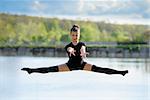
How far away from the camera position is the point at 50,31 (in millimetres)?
14125

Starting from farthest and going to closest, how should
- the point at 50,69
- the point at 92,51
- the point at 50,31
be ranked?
the point at 50,31, the point at 92,51, the point at 50,69

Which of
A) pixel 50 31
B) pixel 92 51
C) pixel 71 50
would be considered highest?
pixel 50 31

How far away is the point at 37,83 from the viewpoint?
5.65m

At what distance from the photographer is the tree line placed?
499 inches

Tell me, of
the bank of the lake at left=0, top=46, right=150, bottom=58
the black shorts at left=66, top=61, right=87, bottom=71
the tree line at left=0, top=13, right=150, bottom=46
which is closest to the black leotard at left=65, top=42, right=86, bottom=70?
the black shorts at left=66, top=61, right=87, bottom=71

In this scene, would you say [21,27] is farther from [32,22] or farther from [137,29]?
[137,29]

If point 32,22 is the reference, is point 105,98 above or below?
below

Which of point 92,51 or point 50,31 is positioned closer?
point 92,51

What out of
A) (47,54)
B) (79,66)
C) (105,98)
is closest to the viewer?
(79,66)

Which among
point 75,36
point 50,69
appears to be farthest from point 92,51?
point 75,36

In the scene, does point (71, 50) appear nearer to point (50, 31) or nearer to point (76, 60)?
point (76, 60)

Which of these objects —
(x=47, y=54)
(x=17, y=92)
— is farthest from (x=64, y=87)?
(x=47, y=54)

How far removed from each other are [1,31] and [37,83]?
7.33 meters

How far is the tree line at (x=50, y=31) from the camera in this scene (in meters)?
12.7
